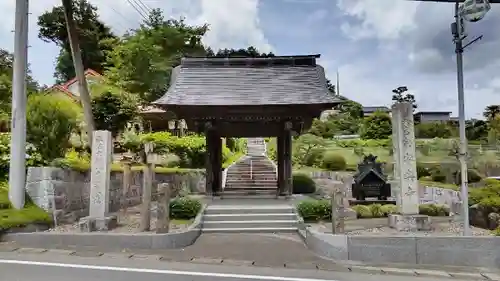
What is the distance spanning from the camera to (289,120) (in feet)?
55.3

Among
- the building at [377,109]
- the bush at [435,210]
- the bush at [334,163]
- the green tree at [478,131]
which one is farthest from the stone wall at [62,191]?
the green tree at [478,131]

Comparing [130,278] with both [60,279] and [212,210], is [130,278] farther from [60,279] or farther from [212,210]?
[212,210]

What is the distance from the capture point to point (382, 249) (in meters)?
8.54

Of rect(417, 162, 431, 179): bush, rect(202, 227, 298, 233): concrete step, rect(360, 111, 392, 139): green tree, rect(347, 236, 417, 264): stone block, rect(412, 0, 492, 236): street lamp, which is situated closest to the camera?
rect(347, 236, 417, 264): stone block

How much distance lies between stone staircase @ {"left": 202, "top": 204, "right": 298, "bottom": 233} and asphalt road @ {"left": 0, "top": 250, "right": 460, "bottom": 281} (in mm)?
4505

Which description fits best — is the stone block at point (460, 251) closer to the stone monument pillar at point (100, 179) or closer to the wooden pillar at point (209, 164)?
the stone monument pillar at point (100, 179)

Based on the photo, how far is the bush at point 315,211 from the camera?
42.3 ft

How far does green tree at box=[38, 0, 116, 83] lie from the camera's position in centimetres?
4025

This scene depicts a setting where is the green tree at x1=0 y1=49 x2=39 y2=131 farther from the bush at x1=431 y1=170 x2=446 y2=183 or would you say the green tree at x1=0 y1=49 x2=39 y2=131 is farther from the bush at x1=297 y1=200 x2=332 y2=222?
the bush at x1=431 y1=170 x2=446 y2=183

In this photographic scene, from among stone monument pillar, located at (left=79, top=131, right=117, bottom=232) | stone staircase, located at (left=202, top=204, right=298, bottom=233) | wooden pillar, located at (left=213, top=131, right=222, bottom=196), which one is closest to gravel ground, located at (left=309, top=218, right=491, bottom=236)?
stone staircase, located at (left=202, top=204, right=298, bottom=233)

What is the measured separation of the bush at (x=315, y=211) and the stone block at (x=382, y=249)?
13.8 ft

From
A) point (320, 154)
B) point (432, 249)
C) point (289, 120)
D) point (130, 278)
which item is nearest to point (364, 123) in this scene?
point (320, 154)

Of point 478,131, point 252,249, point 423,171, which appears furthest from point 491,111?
point 252,249

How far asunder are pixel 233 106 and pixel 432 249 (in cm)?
883
